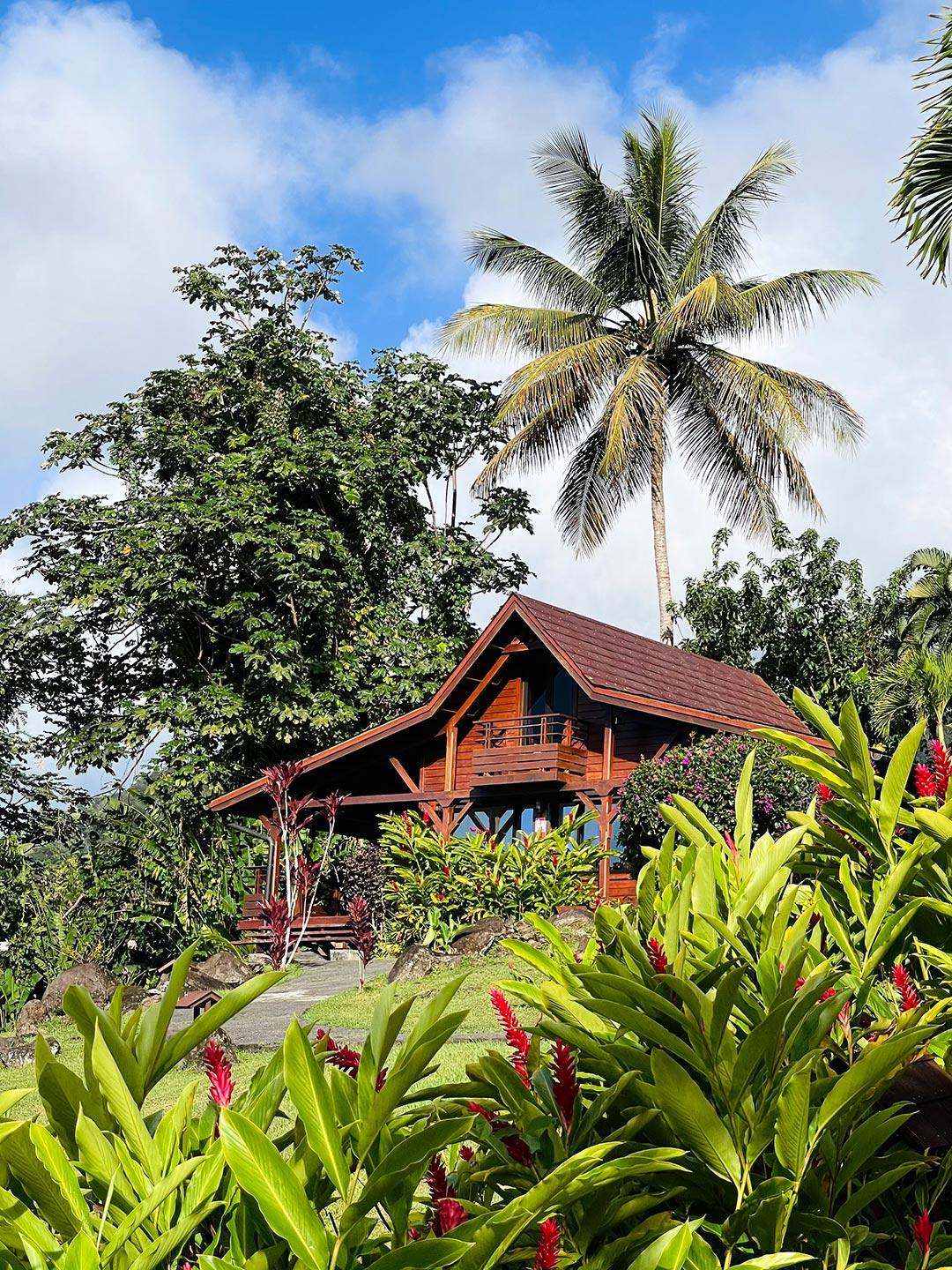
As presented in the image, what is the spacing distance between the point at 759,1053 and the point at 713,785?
15577 mm

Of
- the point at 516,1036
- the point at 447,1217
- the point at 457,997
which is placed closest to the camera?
the point at 447,1217

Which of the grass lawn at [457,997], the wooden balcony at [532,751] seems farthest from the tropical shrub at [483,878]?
the wooden balcony at [532,751]

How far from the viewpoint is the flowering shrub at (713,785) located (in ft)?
54.2

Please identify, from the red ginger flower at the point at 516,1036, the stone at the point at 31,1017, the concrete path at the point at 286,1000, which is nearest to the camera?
the red ginger flower at the point at 516,1036

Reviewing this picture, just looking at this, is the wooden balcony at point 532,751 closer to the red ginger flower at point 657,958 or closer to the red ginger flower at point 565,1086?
the red ginger flower at point 657,958

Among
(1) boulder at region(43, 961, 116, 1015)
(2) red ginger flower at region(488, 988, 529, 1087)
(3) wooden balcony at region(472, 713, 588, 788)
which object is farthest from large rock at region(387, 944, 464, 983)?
(2) red ginger flower at region(488, 988, 529, 1087)

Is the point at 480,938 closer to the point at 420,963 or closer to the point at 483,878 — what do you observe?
the point at 420,963

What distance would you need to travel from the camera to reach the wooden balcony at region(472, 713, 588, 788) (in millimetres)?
19641

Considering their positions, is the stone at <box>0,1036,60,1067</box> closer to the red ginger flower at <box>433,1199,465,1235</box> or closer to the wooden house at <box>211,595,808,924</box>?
the wooden house at <box>211,595,808,924</box>

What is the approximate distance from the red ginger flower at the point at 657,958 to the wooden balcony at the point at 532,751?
17.5 meters

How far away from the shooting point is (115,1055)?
5.26 ft

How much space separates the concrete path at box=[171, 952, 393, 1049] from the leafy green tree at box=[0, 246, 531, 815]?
621 cm

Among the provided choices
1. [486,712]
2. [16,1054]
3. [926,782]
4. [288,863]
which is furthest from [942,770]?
[486,712]

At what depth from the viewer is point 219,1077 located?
160cm
